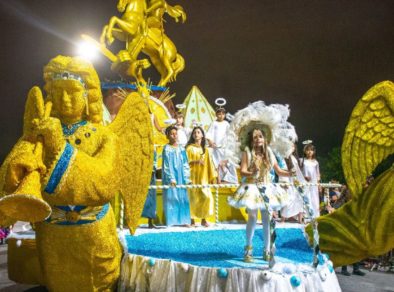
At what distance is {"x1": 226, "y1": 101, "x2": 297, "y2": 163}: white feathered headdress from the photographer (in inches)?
177

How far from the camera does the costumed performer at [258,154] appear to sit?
13.8ft

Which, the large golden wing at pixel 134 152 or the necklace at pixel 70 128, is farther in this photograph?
the large golden wing at pixel 134 152

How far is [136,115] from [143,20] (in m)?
9.66

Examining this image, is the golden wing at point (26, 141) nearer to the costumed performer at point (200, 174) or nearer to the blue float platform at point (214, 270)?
the blue float platform at point (214, 270)

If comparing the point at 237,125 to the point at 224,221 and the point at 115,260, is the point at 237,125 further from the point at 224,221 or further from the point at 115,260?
the point at 224,221

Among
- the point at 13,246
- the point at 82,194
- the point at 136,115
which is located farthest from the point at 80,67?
the point at 13,246

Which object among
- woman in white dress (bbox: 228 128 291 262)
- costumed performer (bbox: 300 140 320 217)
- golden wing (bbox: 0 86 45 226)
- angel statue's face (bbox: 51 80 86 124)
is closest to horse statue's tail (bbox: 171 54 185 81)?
costumed performer (bbox: 300 140 320 217)

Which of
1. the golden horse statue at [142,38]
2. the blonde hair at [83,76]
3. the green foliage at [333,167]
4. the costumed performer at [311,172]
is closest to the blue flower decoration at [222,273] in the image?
the blonde hair at [83,76]

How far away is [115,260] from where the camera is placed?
11.0ft

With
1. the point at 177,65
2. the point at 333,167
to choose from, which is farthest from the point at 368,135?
the point at 333,167

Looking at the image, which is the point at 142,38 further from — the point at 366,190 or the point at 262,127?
the point at 366,190

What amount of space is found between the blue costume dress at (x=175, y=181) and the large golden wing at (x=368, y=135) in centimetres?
363

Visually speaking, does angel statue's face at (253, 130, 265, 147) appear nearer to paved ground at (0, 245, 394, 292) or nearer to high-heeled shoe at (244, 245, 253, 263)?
high-heeled shoe at (244, 245, 253, 263)

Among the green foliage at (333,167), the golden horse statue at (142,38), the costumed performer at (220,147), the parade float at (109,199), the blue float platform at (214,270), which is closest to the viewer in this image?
the parade float at (109,199)
